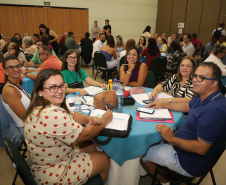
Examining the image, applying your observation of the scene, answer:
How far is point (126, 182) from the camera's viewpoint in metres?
1.68

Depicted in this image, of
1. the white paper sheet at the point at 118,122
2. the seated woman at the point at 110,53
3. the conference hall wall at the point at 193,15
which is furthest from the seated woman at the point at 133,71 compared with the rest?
the conference hall wall at the point at 193,15

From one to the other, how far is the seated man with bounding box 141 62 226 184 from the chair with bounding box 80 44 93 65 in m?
5.42

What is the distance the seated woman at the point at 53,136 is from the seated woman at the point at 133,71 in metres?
1.51

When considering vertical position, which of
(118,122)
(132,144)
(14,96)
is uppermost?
(14,96)

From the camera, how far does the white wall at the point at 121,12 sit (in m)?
9.45

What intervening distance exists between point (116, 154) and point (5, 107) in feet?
4.24

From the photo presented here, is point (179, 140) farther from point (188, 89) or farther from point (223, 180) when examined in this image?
point (223, 180)

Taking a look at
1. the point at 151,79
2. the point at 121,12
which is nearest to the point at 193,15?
the point at 121,12

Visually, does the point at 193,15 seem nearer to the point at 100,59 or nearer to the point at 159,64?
the point at 159,64

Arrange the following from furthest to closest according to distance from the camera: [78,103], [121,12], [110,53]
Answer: [121,12]
[110,53]
[78,103]

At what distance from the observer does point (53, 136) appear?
123 centimetres

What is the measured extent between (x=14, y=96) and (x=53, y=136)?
3.06 feet

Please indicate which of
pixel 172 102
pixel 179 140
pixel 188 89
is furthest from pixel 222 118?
pixel 188 89

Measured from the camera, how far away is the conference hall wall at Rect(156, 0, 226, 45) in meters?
9.49
